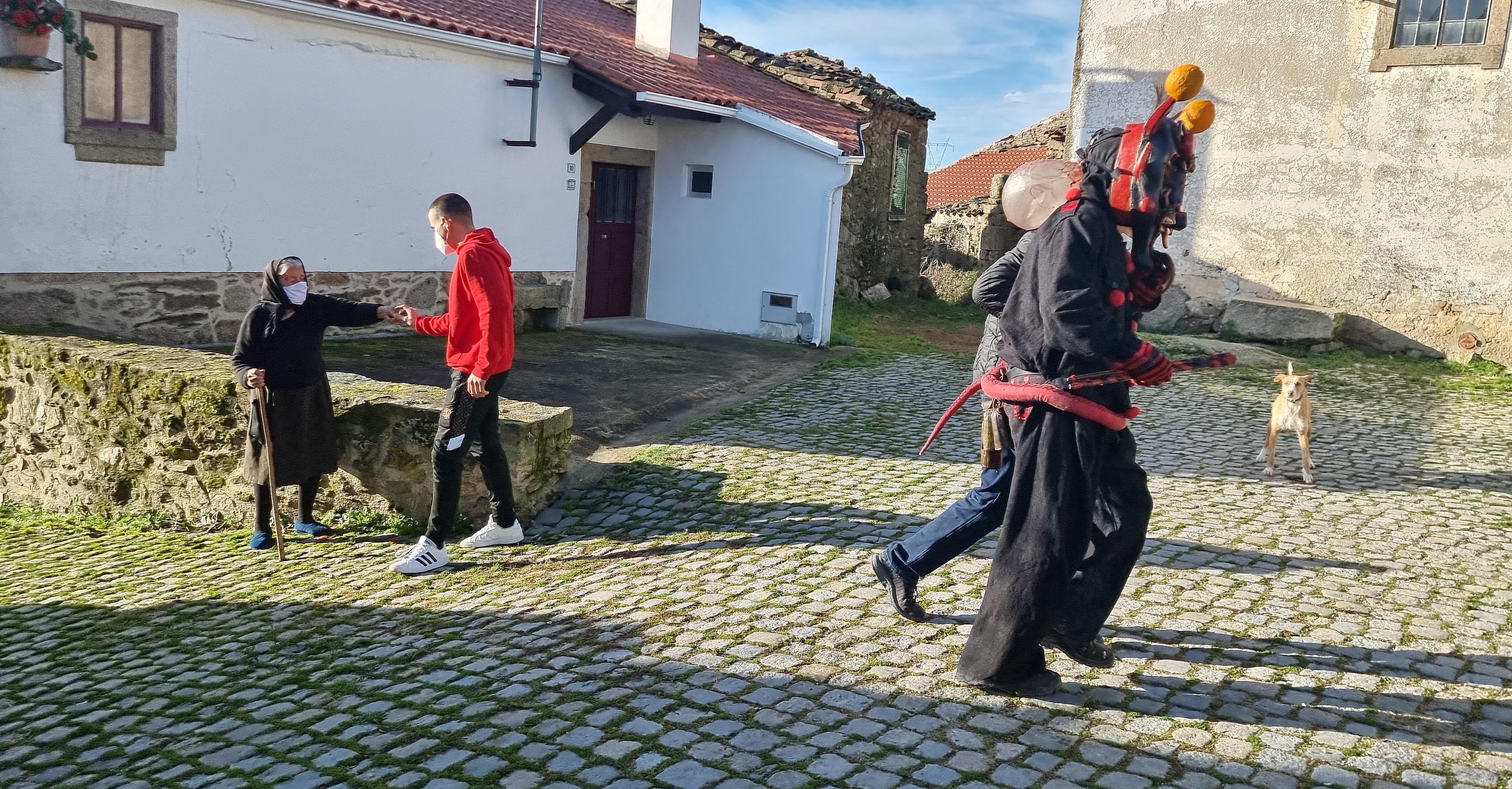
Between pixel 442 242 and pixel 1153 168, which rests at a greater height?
pixel 1153 168

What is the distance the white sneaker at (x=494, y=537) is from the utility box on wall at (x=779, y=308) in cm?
742

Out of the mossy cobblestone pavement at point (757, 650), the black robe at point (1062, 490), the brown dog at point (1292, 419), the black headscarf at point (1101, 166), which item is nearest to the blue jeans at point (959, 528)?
the mossy cobblestone pavement at point (757, 650)

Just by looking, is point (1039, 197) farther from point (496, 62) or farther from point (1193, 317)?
point (1193, 317)

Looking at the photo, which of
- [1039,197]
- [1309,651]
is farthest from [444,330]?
[1309,651]

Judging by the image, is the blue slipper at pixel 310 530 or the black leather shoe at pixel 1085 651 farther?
the blue slipper at pixel 310 530

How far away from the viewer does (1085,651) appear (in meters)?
3.82

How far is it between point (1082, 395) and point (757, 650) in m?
Answer: 1.52

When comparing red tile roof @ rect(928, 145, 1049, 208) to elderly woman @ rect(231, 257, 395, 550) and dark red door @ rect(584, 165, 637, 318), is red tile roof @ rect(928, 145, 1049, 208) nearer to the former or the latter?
dark red door @ rect(584, 165, 637, 318)

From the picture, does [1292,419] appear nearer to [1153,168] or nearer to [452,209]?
[1153,168]

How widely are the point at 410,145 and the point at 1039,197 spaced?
29.4ft

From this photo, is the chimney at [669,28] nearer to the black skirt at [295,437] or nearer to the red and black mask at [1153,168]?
the black skirt at [295,437]

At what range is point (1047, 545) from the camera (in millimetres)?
3643

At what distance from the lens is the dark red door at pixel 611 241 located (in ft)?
46.5

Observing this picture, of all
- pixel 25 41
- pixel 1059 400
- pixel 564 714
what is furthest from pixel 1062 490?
pixel 25 41
